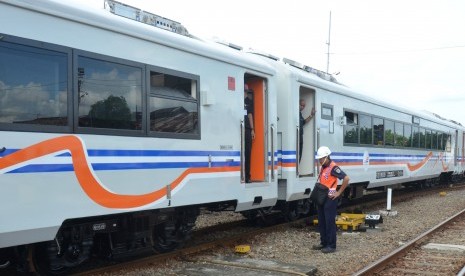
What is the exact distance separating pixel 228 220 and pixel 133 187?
566cm

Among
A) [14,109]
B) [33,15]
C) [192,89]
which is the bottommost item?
[14,109]

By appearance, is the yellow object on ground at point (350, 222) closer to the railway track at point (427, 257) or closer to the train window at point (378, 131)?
the railway track at point (427, 257)

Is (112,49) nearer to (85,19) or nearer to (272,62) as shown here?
(85,19)

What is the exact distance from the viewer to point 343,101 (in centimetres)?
1182

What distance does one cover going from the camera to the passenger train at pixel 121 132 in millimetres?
4766

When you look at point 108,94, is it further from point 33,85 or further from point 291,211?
point 291,211

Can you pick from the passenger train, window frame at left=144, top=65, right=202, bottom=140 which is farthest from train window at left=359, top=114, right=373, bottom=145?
window frame at left=144, top=65, right=202, bottom=140

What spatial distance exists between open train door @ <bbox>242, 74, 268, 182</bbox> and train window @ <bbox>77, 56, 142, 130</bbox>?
10.0 feet

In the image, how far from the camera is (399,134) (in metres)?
15.7

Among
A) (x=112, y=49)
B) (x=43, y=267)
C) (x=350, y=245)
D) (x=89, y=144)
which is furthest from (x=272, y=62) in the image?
(x=43, y=267)

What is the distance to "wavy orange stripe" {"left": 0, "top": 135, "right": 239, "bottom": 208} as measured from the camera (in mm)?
4684

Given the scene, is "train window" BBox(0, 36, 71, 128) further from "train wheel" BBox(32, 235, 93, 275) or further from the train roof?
"train wheel" BBox(32, 235, 93, 275)

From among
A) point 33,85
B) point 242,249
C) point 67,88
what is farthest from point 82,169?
point 242,249

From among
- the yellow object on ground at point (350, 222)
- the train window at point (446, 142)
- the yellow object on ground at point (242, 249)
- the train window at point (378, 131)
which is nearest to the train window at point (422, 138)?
the train window at point (446, 142)
